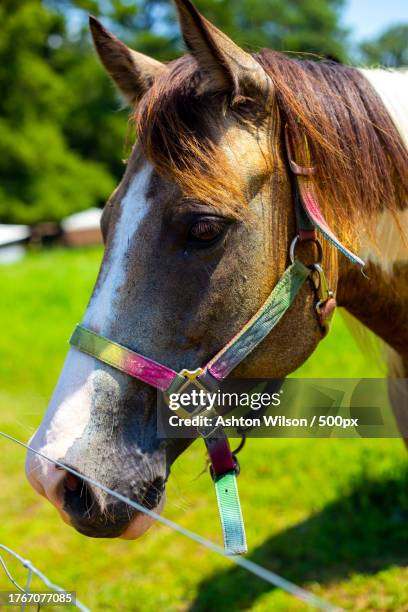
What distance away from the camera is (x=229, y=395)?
1.82 meters

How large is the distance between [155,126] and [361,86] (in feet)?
2.51

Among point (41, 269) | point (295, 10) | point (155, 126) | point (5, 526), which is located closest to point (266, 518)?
point (5, 526)

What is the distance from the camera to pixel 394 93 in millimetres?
2039

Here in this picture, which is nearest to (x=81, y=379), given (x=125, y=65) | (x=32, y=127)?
(x=125, y=65)

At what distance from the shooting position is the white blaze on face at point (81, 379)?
1564 mm

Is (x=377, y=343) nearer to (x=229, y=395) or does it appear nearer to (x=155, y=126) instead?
(x=229, y=395)

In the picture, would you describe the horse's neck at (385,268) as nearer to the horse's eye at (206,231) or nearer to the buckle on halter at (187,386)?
the horse's eye at (206,231)

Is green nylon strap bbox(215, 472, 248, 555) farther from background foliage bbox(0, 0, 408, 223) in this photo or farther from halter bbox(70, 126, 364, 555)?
background foliage bbox(0, 0, 408, 223)

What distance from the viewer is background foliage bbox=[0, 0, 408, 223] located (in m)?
28.3

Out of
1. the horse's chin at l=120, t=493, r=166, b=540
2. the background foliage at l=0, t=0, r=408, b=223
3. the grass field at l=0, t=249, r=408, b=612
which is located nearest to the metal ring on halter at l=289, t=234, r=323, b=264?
the horse's chin at l=120, t=493, r=166, b=540

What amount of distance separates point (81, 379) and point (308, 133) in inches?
38.9

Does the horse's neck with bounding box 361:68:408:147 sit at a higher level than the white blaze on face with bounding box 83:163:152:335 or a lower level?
higher

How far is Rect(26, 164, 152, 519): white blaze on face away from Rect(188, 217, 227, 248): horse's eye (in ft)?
0.50

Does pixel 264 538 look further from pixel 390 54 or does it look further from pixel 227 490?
pixel 390 54
